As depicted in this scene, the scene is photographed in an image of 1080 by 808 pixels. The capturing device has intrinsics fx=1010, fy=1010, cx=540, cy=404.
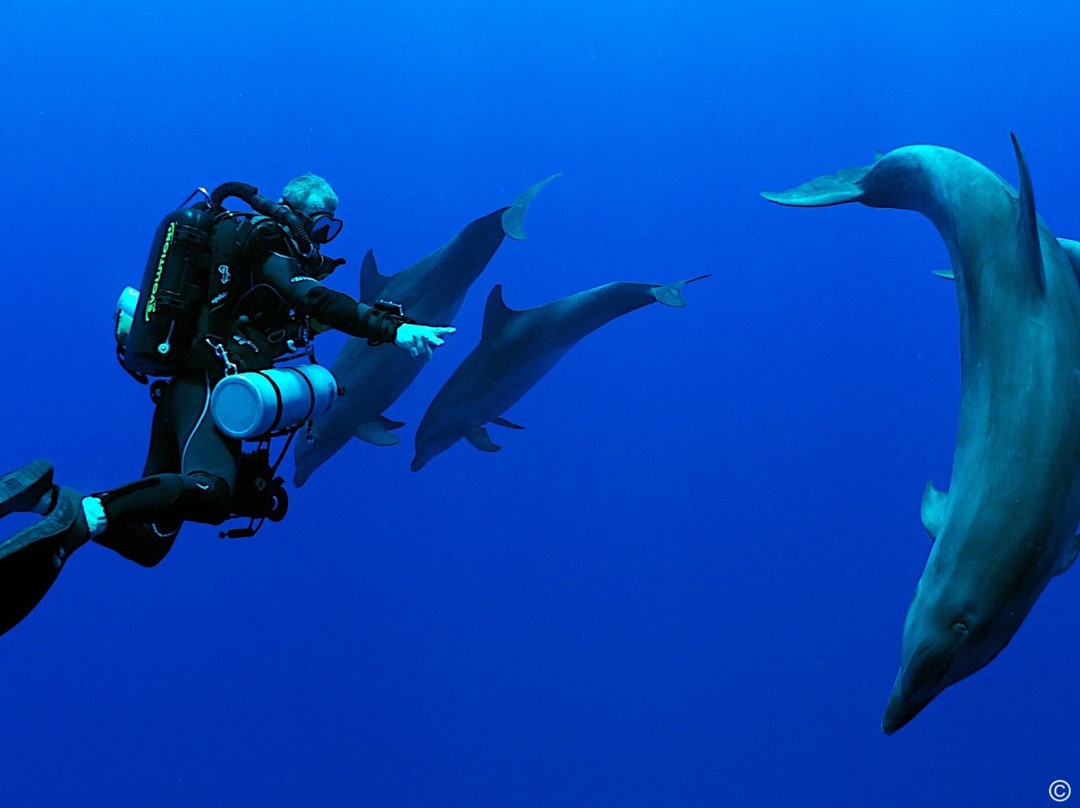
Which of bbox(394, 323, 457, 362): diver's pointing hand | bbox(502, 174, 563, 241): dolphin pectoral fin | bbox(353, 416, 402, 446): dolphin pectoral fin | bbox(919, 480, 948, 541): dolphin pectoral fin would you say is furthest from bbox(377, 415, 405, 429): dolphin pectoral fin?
bbox(919, 480, 948, 541): dolphin pectoral fin

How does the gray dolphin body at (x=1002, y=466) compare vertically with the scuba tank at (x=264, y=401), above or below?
below

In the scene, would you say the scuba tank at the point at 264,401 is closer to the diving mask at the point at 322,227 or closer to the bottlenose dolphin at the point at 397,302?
the diving mask at the point at 322,227

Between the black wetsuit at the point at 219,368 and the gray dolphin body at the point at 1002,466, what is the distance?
230 cm

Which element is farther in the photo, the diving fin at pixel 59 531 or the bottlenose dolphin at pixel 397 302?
the bottlenose dolphin at pixel 397 302

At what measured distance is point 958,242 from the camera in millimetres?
4496

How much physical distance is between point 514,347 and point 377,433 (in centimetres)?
119

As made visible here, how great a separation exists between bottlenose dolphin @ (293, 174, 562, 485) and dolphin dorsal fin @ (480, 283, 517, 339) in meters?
0.25

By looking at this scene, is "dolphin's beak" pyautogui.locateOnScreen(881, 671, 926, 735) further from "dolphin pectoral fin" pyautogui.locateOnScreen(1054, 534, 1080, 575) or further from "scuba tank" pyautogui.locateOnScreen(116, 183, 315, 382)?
"scuba tank" pyautogui.locateOnScreen(116, 183, 315, 382)

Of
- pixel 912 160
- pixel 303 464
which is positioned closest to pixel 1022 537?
pixel 912 160

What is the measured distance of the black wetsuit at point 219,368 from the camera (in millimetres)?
4125

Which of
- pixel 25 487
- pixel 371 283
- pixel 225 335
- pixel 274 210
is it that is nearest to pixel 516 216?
pixel 371 283

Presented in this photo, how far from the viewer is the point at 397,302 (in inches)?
295

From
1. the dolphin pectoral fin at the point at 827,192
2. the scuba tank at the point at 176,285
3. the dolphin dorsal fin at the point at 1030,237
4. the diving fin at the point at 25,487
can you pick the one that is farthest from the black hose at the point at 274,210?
the dolphin dorsal fin at the point at 1030,237

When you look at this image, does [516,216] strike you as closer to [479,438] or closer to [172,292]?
[479,438]
